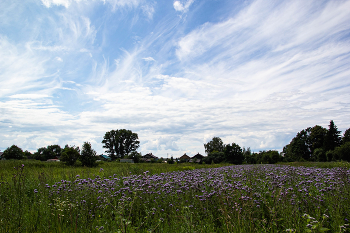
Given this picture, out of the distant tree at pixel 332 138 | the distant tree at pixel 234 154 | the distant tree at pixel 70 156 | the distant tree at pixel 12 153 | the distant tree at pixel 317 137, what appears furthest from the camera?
the distant tree at pixel 317 137

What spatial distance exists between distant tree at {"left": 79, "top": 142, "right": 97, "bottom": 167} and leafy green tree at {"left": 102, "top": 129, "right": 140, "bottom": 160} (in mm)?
57890

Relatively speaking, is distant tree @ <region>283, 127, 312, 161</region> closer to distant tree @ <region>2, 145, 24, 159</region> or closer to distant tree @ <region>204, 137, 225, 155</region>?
distant tree @ <region>204, 137, 225, 155</region>

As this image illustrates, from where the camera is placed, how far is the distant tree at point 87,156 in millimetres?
20461

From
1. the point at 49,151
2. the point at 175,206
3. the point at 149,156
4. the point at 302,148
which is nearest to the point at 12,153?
the point at 49,151

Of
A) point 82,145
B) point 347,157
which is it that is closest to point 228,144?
point 347,157

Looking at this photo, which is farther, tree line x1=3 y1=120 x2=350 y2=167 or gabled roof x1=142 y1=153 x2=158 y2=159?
gabled roof x1=142 y1=153 x2=158 y2=159

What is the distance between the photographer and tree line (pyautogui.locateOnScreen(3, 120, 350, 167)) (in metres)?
21.1

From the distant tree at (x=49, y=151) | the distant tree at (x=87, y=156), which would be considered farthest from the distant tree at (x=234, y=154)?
the distant tree at (x=49, y=151)

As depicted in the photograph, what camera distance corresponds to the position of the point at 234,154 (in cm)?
3853

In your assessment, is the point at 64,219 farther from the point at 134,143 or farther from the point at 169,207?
the point at 134,143

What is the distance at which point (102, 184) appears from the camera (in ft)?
18.2

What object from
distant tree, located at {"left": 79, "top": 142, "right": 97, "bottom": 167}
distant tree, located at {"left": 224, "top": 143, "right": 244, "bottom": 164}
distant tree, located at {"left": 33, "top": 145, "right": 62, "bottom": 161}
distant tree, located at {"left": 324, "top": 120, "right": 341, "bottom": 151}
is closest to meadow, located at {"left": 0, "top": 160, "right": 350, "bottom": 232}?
distant tree, located at {"left": 79, "top": 142, "right": 97, "bottom": 167}

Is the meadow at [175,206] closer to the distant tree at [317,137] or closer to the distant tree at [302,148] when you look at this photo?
the distant tree at [302,148]

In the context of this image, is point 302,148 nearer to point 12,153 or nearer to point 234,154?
point 234,154
